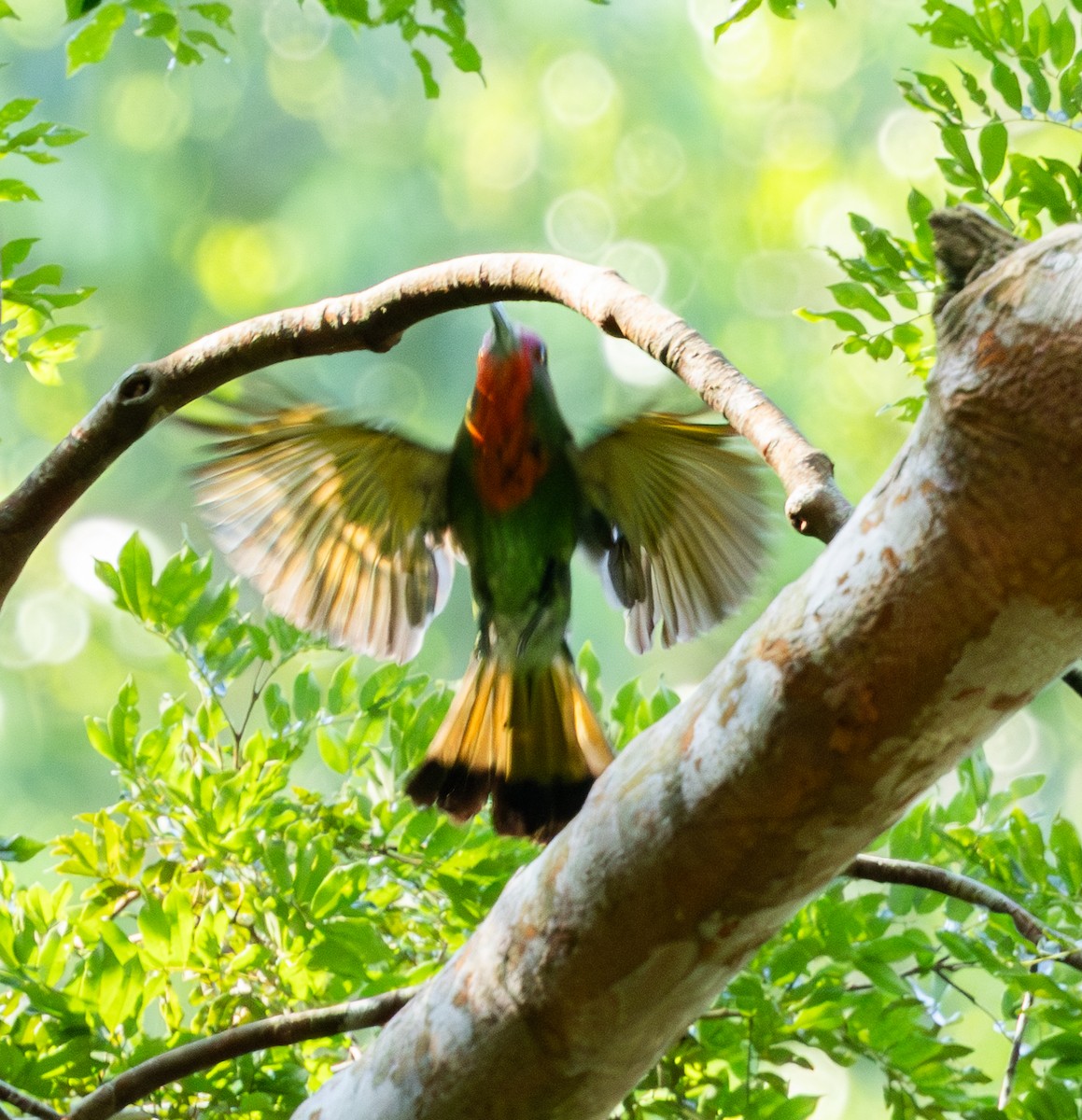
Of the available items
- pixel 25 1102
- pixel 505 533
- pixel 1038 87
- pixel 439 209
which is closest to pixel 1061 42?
pixel 1038 87

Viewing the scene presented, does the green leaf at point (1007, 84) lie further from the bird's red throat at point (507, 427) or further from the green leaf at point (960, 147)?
the bird's red throat at point (507, 427)

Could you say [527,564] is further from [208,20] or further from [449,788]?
[208,20]

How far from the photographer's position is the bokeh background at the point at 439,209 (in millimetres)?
3738

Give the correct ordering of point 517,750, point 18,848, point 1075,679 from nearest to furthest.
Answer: point 1075,679 → point 18,848 → point 517,750

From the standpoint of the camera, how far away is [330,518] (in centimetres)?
151

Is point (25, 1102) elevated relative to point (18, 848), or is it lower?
lower

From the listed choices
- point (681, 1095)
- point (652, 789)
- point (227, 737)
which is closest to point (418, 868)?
point (681, 1095)

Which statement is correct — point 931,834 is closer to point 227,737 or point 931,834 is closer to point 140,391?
point 140,391

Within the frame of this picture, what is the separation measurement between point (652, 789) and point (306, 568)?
93 centimetres

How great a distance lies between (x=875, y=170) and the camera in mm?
3900

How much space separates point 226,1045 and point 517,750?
526 millimetres

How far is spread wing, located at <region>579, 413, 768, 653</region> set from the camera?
1388 mm

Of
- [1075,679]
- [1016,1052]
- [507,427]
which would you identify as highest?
[507,427]

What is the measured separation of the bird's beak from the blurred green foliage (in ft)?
1.29
